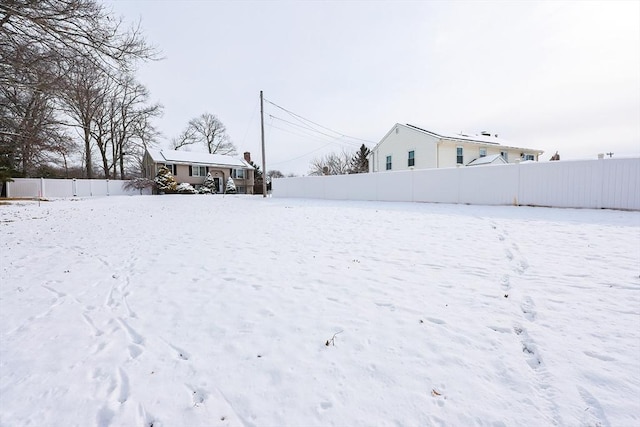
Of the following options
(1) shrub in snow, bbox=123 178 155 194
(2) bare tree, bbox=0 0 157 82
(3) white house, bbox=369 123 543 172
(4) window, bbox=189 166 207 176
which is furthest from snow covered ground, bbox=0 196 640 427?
(4) window, bbox=189 166 207 176

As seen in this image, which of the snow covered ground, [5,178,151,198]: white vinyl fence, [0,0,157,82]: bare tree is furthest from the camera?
[5,178,151,198]: white vinyl fence

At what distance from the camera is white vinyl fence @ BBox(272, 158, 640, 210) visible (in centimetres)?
905

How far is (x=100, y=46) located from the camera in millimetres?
6941

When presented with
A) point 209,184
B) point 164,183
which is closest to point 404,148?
point 209,184

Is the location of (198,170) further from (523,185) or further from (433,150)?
(523,185)

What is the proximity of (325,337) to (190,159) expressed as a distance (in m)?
34.0

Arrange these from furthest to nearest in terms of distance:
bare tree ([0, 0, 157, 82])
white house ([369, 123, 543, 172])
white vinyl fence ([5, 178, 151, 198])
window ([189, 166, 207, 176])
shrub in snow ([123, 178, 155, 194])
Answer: window ([189, 166, 207, 176]) < shrub in snow ([123, 178, 155, 194]) < white vinyl fence ([5, 178, 151, 198]) < white house ([369, 123, 543, 172]) < bare tree ([0, 0, 157, 82])

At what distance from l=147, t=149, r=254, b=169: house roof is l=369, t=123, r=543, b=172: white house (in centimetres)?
1856

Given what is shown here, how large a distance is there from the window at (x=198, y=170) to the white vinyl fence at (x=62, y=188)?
544cm

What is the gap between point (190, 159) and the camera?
32.6 metres

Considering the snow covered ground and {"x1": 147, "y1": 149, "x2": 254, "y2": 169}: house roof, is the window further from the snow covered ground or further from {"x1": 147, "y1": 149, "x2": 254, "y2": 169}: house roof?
the snow covered ground

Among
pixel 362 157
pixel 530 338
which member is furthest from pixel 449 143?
pixel 530 338

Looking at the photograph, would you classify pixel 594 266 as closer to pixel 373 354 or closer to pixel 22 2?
pixel 373 354

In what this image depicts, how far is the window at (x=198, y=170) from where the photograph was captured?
32594 mm
